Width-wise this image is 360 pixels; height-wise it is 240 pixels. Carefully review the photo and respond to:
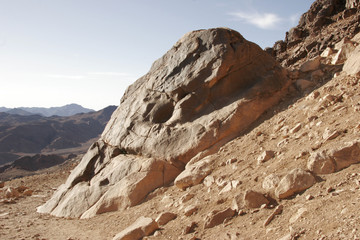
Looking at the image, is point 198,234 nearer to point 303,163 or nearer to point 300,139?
point 303,163

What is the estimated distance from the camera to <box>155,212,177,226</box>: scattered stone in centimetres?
541

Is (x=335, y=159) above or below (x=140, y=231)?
above

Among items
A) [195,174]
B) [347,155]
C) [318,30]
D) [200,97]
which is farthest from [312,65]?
[318,30]

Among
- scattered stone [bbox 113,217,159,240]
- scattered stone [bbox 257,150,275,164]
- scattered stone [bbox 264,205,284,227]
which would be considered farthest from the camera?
scattered stone [bbox 257,150,275,164]

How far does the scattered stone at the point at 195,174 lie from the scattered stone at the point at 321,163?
2376 mm

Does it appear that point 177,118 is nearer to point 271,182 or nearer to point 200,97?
point 200,97

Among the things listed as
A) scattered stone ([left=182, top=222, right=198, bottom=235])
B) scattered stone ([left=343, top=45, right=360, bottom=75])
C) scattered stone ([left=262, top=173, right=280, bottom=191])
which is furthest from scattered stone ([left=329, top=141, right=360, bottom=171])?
scattered stone ([left=343, top=45, right=360, bottom=75])

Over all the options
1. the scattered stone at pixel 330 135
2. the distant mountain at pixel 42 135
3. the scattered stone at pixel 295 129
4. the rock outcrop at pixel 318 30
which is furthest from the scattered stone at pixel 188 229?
the distant mountain at pixel 42 135

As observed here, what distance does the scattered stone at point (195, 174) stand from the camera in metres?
6.44

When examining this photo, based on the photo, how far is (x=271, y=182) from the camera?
474cm

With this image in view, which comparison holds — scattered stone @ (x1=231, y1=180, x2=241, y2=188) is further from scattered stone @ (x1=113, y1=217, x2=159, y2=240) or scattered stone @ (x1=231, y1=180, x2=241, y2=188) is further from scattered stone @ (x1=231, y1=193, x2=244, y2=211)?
scattered stone @ (x1=113, y1=217, x2=159, y2=240)

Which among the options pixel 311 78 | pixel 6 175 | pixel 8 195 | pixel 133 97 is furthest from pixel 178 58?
pixel 6 175

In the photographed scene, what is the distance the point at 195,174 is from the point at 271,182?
210 cm

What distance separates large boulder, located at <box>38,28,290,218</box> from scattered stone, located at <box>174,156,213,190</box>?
1.54ft
